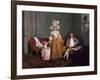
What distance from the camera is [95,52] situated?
76.7 inches

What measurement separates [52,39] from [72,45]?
20 cm

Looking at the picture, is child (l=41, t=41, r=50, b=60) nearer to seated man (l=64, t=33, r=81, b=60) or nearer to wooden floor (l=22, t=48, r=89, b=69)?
wooden floor (l=22, t=48, r=89, b=69)

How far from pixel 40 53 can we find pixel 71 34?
1.10 ft

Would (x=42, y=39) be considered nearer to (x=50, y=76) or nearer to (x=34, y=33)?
(x=34, y=33)

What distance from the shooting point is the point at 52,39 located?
183 cm

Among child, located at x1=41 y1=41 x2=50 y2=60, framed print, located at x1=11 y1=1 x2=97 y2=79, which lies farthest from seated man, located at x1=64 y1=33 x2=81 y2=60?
child, located at x1=41 y1=41 x2=50 y2=60

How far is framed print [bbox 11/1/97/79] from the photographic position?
67.9 inches

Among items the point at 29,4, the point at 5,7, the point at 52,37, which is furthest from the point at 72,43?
the point at 5,7

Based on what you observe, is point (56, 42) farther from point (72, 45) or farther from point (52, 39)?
point (72, 45)

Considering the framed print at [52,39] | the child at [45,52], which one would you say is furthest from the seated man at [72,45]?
the child at [45,52]

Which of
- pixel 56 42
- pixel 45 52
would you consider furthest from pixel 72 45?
pixel 45 52

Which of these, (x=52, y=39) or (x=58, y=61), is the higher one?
(x=52, y=39)

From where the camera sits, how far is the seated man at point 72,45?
1.87 meters

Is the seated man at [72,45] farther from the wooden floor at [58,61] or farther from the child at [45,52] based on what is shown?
the child at [45,52]
